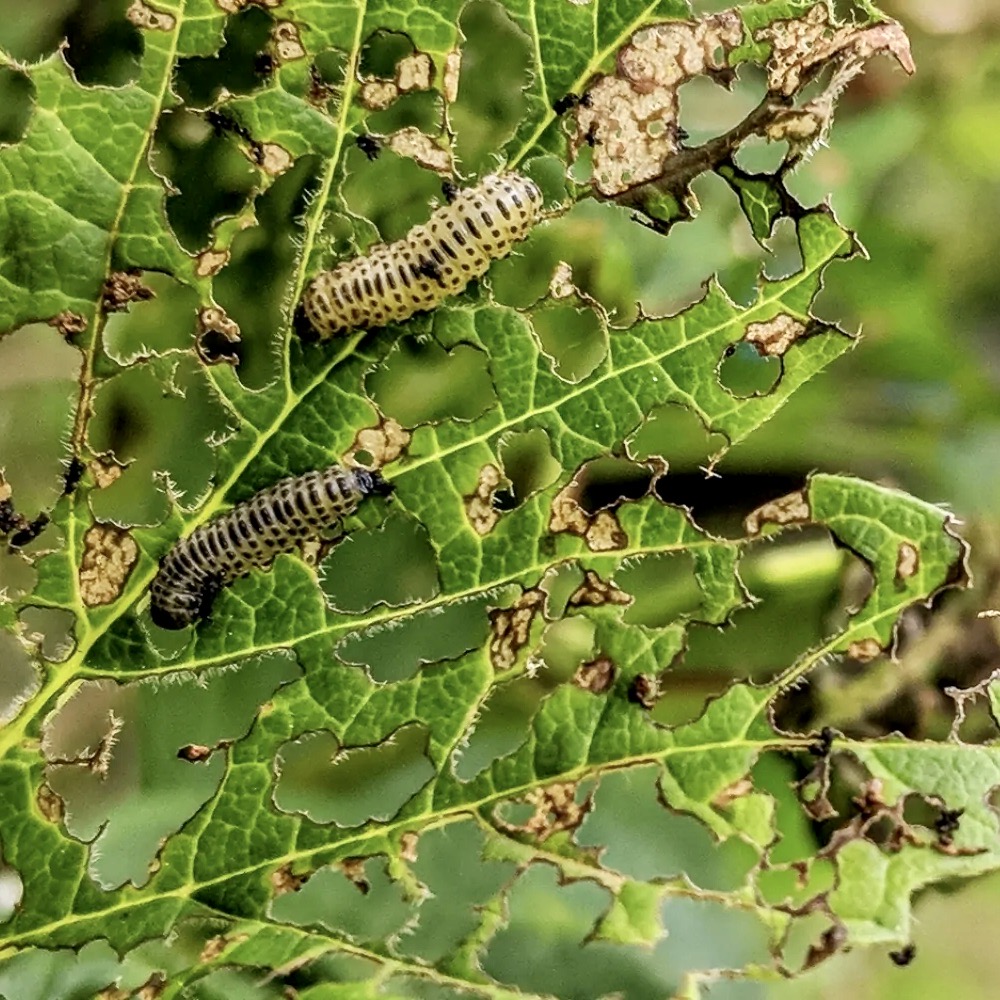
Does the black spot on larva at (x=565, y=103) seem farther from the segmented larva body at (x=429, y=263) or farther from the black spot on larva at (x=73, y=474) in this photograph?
the black spot on larva at (x=73, y=474)

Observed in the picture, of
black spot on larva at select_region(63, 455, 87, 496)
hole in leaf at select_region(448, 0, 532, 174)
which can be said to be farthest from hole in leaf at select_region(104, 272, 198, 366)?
hole in leaf at select_region(448, 0, 532, 174)

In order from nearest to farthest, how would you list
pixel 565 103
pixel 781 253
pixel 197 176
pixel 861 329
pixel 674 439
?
pixel 565 103 < pixel 197 176 < pixel 781 253 < pixel 674 439 < pixel 861 329

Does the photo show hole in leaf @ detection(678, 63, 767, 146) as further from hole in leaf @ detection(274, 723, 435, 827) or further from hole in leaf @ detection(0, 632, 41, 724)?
hole in leaf @ detection(0, 632, 41, 724)

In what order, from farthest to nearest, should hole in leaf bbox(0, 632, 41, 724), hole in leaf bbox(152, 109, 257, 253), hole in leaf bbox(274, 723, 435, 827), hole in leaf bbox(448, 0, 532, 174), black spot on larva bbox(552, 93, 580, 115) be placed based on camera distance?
hole in leaf bbox(274, 723, 435, 827), hole in leaf bbox(0, 632, 41, 724), hole in leaf bbox(152, 109, 257, 253), hole in leaf bbox(448, 0, 532, 174), black spot on larva bbox(552, 93, 580, 115)

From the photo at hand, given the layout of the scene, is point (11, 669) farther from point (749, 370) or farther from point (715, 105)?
point (715, 105)

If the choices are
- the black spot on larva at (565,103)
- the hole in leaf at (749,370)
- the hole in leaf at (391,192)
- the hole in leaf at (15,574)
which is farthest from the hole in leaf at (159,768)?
the black spot on larva at (565,103)

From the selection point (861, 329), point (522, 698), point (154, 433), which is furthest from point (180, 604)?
point (861, 329)

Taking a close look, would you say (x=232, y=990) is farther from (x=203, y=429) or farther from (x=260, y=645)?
(x=203, y=429)
